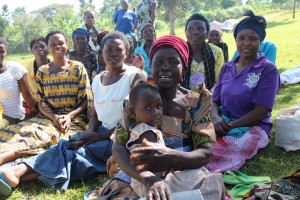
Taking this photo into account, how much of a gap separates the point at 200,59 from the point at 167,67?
78.3 inches

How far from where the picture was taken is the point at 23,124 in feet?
12.5

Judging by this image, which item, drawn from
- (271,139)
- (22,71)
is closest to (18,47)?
(22,71)

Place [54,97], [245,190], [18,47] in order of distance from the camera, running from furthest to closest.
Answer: [18,47] → [54,97] → [245,190]

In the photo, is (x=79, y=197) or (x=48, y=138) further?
(x=48, y=138)

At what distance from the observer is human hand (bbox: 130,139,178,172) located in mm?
1968

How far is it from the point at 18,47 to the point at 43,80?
2518cm

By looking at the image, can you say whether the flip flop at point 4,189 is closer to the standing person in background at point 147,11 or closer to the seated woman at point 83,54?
the seated woman at point 83,54

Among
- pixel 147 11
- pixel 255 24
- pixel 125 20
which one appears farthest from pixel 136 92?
pixel 125 20

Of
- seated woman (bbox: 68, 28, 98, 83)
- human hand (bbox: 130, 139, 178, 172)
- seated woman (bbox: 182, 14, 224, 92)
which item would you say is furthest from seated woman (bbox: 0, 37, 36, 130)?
human hand (bbox: 130, 139, 178, 172)

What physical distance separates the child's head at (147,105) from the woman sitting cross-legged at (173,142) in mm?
29

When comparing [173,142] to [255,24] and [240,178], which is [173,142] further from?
[255,24]

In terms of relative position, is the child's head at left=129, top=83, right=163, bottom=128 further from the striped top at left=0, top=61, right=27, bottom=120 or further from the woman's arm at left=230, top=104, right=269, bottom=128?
the striped top at left=0, top=61, right=27, bottom=120

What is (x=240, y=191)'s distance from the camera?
2.70 meters

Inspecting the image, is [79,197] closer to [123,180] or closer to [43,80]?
[123,180]
